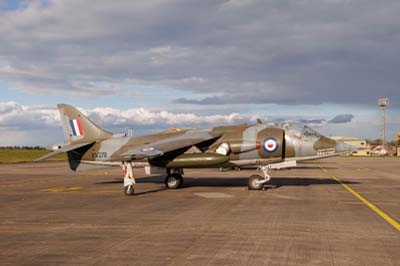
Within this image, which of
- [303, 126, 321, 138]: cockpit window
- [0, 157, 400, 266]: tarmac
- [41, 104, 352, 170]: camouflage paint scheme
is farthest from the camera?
[303, 126, 321, 138]: cockpit window

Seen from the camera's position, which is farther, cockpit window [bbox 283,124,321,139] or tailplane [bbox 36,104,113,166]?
tailplane [bbox 36,104,113,166]

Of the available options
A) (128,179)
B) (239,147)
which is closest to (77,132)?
(128,179)

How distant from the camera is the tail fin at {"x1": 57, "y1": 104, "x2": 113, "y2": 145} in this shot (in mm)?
25141

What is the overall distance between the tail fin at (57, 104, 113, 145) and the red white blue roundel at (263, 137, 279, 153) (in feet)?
32.1

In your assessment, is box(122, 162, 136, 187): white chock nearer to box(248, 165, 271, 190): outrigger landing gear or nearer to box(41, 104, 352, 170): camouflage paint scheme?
box(41, 104, 352, 170): camouflage paint scheme

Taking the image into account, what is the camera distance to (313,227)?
11.2 metres

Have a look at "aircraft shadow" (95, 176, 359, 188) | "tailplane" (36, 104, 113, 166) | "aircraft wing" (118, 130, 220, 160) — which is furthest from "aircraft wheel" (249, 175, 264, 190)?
"tailplane" (36, 104, 113, 166)

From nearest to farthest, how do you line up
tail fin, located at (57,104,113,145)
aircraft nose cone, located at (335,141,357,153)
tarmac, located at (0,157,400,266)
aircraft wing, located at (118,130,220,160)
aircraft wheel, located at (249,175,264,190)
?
tarmac, located at (0,157,400,266)
aircraft wing, located at (118,130,220,160)
aircraft wheel, located at (249,175,264,190)
aircraft nose cone, located at (335,141,357,153)
tail fin, located at (57,104,113,145)

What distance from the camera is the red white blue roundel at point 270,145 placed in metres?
21.5

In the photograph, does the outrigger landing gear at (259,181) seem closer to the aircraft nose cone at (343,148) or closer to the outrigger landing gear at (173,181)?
the aircraft nose cone at (343,148)

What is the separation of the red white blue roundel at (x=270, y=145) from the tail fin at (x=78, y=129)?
32.1 ft

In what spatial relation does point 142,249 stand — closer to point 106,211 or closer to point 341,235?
point 341,235

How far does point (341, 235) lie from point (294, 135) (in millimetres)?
12039

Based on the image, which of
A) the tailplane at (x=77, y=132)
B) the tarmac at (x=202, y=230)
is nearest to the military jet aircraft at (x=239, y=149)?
the tailplane at (x=77, y=132)
